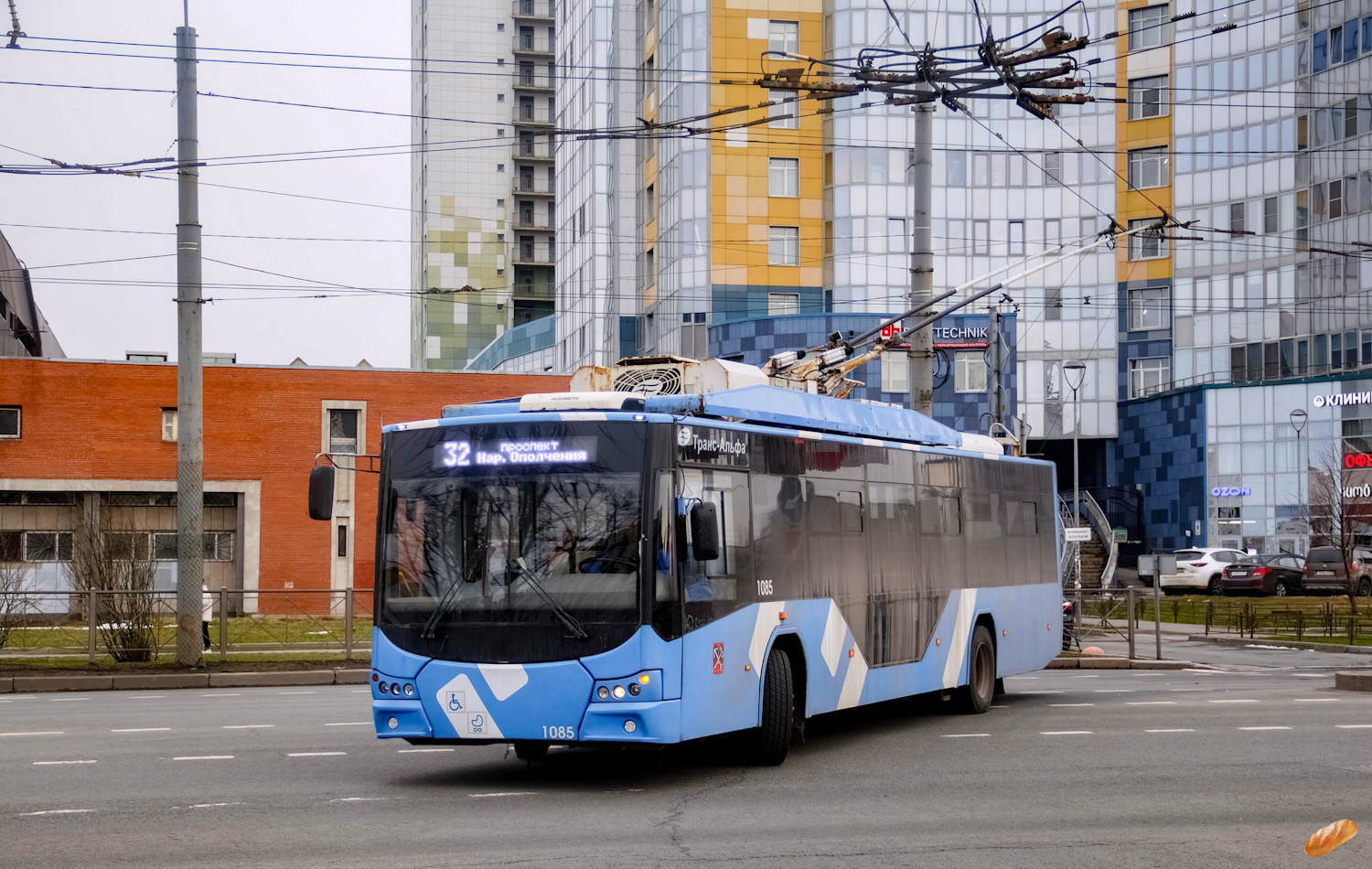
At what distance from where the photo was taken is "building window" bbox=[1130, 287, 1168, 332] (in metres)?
83.8

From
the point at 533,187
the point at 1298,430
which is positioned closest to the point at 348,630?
the point at 1298,430

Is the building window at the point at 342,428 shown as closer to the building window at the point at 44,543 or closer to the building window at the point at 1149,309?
the building window at the point at 44,543

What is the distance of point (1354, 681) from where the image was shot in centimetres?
2120

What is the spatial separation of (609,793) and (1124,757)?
176 inches

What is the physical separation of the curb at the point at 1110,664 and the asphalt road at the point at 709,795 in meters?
9.44

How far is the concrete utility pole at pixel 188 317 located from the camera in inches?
922

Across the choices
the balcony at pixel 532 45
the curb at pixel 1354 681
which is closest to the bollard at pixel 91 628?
the curb at pixel 1354 681

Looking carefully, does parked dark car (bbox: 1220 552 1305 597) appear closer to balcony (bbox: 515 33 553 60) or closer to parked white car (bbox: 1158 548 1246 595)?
parked white car (bbox: 1158 548 1246 595)

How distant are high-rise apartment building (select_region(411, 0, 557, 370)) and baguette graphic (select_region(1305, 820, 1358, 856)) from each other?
435 feet

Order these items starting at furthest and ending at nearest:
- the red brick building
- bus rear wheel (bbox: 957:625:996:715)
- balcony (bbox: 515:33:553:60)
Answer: balcony (bbox: 515:33:553:60), the red brick building, bus rear wheel (bbox: 957:625:996:715)

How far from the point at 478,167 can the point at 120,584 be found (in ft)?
403

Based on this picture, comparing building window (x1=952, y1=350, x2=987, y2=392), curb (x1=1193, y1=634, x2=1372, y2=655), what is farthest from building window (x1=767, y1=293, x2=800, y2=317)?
curb (x1=1193, y1=634, x2=1372, y2=655)

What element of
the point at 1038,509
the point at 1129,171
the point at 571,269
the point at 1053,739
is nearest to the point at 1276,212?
the point at 1129,171

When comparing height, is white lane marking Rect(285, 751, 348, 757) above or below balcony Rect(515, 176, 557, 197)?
below
